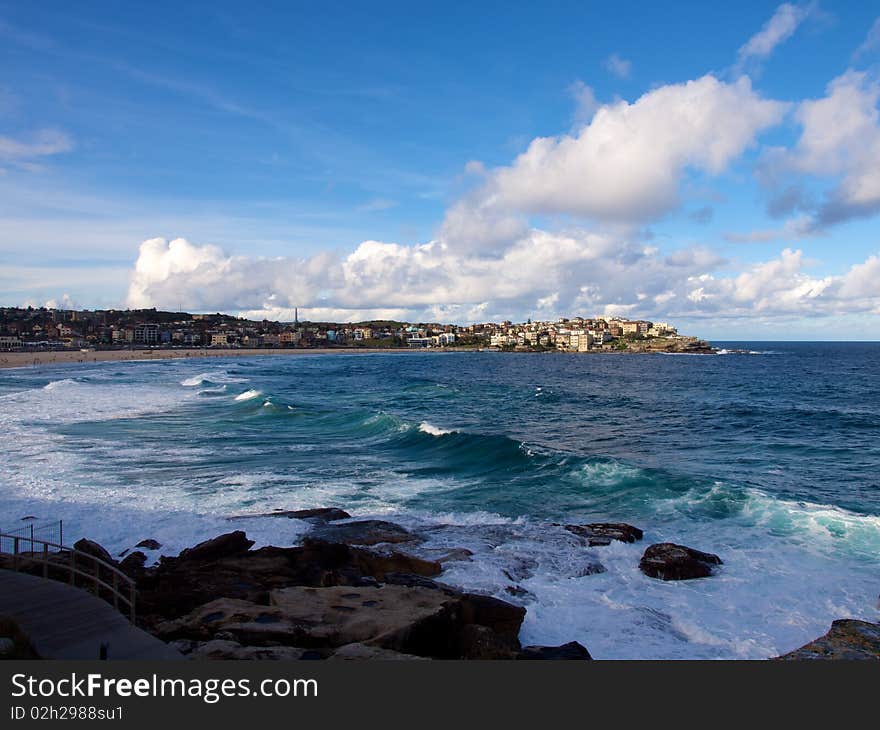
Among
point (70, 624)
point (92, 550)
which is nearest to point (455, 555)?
point (92, 550)

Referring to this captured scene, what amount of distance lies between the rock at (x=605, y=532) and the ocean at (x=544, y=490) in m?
0.39

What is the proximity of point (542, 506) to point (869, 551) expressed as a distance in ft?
29.4

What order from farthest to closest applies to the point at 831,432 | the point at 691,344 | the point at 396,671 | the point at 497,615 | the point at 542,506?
the point at 691,344 → the point at 831,432 → the point at 542,506 → the point at 497,615 → the point at 396,671

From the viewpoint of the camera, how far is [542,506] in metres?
20.4

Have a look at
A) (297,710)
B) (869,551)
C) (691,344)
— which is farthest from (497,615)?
(691,344)

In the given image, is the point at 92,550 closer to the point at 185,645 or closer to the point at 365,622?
the point at 185,645

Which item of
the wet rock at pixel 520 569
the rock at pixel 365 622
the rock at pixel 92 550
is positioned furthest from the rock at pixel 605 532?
the rock at pixel 92 550

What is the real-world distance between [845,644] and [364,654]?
796cm

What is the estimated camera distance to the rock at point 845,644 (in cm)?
973

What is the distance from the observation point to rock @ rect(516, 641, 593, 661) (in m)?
9.52

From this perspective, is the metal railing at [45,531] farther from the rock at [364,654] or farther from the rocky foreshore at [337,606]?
the rock at [364,654]

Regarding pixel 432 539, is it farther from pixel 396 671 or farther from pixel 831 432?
pixel 831 432

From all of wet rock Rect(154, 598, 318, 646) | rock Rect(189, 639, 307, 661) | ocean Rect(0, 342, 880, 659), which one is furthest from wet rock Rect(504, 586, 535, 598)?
rock Rect(189, 639, 307, 661)

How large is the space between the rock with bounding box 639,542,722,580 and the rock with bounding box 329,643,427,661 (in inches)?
306
